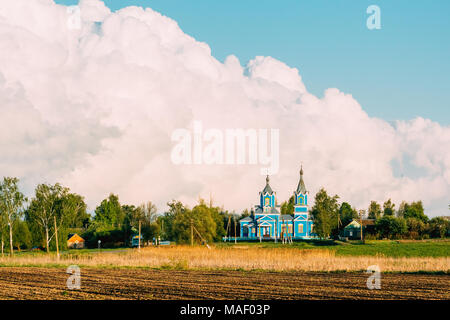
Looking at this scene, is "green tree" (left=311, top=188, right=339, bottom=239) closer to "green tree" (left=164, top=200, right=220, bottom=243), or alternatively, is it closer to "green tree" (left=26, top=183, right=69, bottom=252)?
"green tree" (left=164, top=200, right=220, bottom=243)

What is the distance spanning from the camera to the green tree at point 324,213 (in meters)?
97.2

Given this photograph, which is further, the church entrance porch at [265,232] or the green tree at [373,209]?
the green tree at [373,209]

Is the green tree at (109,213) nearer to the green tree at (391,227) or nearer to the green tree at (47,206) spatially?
the green tree at (47,206)

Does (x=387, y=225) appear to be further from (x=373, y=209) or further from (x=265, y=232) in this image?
(x=373, y=209)

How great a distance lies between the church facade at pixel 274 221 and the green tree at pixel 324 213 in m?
5.33

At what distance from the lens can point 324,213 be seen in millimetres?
97750

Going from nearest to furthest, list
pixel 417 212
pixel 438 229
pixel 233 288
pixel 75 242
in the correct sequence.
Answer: pixel 233 288, pixel 438 229, pixel 75 242, pixel 417 212

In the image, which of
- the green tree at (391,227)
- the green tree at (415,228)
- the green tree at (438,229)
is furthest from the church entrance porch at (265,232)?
the green tree at (438,229)

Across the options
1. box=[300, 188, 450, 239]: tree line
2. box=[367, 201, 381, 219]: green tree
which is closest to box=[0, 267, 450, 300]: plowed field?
box=[300, 188, 450, 239]: tree line

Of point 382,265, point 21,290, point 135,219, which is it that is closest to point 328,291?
point 21,290

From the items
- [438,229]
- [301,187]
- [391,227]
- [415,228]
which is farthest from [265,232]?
[438,229]

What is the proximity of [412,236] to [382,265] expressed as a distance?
55.1 metres

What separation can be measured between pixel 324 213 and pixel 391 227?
38.1 feet

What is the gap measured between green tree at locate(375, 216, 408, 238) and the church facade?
18208 mm
